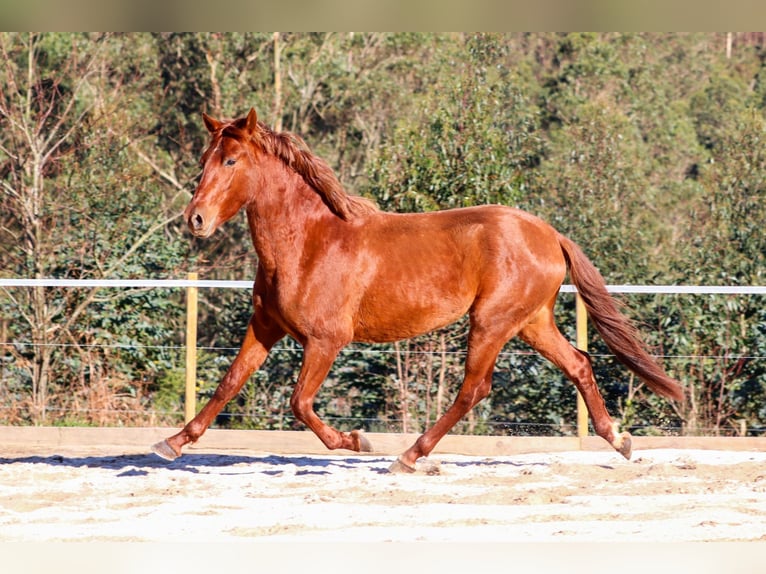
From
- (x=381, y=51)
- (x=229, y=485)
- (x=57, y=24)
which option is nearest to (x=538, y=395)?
(x=229, y=485)

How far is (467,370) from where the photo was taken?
5.57m

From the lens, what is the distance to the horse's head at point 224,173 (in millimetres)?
5133

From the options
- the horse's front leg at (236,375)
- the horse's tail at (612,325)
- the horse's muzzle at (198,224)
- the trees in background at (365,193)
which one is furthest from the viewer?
the trees in background at (365,193)

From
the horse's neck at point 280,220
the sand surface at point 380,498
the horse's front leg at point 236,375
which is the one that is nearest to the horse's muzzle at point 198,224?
the horse's neck at point 280,220

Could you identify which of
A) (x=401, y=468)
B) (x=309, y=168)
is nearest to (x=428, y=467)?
(x=401, y=468)

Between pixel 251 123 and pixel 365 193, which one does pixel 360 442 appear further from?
pixel 365 193

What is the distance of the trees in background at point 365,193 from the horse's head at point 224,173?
2.82m

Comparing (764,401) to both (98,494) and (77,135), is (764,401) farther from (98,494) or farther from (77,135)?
(77,135)

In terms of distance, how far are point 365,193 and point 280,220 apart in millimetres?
4217

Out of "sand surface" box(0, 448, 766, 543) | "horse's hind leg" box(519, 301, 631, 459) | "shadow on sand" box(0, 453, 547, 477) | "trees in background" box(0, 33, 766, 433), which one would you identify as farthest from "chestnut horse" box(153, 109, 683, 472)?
"trees in background" box(0, 33, 766, 433)

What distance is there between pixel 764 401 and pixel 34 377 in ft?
19.7

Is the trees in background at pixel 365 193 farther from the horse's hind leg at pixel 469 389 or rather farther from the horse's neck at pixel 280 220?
the horse's neck at pixel 280 220

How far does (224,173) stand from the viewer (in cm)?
524

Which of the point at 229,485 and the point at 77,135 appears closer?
the point at 229,485
